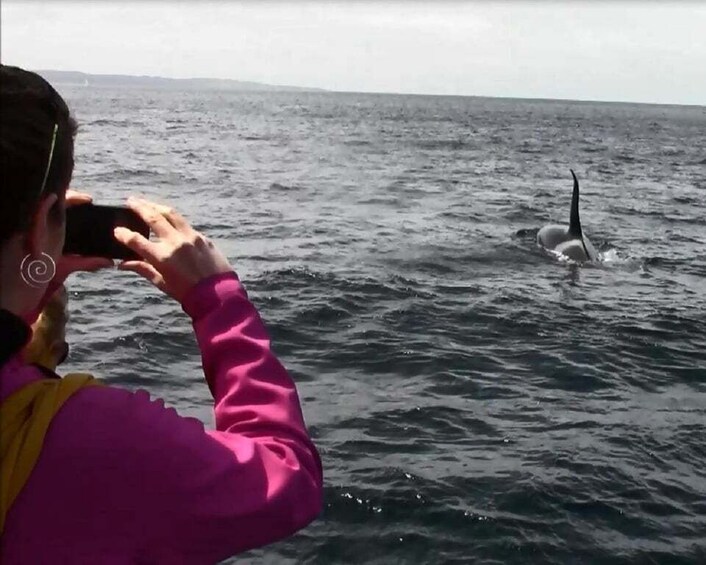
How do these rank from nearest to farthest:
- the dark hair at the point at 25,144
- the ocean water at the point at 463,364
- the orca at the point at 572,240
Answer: the dark hair at the point at 25,144 < the ocean water at the point at 463,364 < the orca at the point at 572,240

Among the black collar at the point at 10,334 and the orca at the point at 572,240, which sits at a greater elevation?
the black collar at the point at 10,334

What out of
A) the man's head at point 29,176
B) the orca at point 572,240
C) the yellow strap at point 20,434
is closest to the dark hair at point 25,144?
the man's head at point 29,176

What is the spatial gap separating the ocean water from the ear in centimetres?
451


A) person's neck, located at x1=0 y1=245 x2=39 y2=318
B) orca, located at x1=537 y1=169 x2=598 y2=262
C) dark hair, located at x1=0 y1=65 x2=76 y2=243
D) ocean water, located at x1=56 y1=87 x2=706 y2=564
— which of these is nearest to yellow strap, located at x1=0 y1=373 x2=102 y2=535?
person's neck, located at x1=0 y1=245 x2=39 y2=318

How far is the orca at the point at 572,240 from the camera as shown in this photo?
16609 millimetres

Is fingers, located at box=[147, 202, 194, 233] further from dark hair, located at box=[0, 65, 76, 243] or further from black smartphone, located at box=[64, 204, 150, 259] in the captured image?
dark hair, located at box=[0, 65, 76, 243]

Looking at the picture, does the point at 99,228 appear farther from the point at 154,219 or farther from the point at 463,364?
the point at 463,364

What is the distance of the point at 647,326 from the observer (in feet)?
39.1

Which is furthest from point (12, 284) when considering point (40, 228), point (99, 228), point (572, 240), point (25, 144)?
point (572, 240)

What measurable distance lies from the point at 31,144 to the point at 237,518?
0.79 meters

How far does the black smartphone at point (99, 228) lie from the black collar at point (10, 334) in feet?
1.42

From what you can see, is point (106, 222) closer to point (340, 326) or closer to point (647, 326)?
point (340, 326)

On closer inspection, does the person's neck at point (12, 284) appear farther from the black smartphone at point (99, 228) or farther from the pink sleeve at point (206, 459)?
the black smartphone at point (99, 228)

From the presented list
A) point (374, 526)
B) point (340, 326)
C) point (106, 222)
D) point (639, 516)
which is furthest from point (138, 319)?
point (106, 222)
